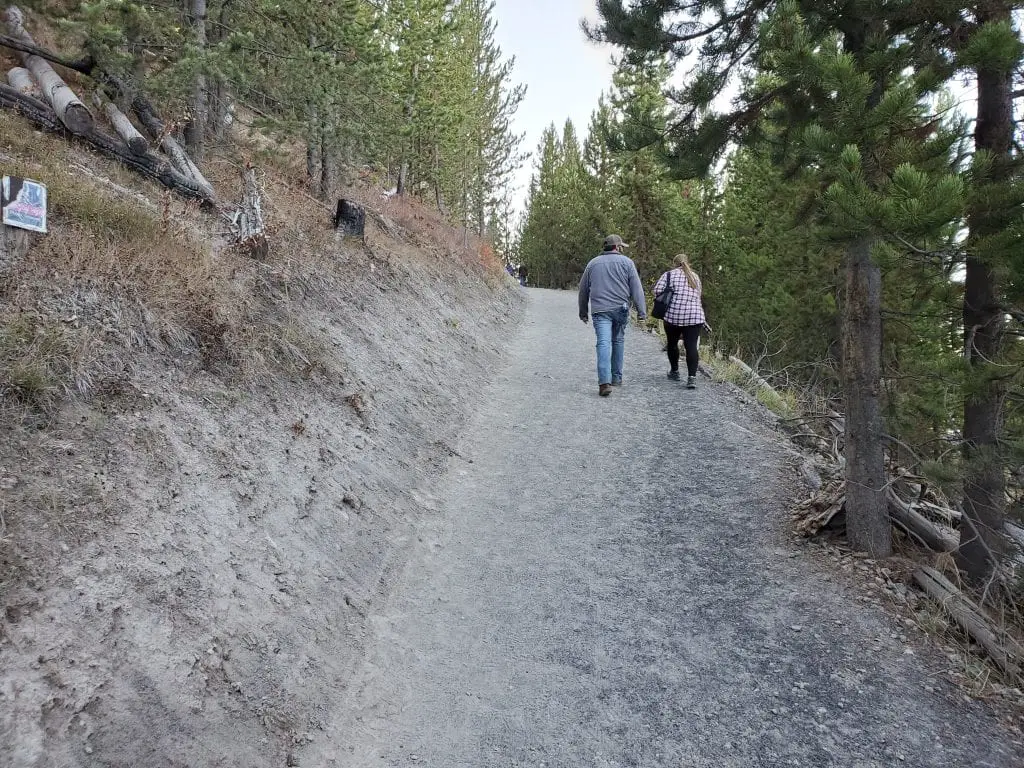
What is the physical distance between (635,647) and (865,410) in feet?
7.97

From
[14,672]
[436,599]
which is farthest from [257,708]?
[436,599]

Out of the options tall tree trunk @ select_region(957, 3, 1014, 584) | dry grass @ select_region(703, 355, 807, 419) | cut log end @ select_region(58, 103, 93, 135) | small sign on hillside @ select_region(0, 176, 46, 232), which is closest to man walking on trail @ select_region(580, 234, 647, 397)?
dry grass @ select_region(703, 355, 807, 419)

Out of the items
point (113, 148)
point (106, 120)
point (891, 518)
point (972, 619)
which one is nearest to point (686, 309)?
point (891, 518)

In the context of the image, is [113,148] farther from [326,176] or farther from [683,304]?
[683,304]

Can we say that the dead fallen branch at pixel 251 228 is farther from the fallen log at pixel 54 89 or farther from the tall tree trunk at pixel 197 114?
the tall tree trunk at pixel 197 114

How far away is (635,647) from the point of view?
144 inches

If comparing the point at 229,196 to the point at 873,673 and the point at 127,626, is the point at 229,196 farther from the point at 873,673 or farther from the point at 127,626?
the point at 873,673

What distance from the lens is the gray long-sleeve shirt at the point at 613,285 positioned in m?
8.71

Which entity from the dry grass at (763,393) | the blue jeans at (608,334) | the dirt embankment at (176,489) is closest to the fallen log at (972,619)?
the dirt embankment at (176,489)

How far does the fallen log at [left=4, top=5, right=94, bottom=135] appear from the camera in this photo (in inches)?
278

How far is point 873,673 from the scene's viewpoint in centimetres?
330

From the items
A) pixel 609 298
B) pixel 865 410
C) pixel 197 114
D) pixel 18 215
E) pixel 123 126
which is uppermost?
pixel 197 114

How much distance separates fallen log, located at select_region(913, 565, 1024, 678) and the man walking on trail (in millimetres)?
5157

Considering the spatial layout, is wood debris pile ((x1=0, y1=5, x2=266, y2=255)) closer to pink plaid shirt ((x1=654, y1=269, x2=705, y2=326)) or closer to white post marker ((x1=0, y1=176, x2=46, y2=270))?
white post marker ((x1=0, y1=176, x2=46, y2=270))
